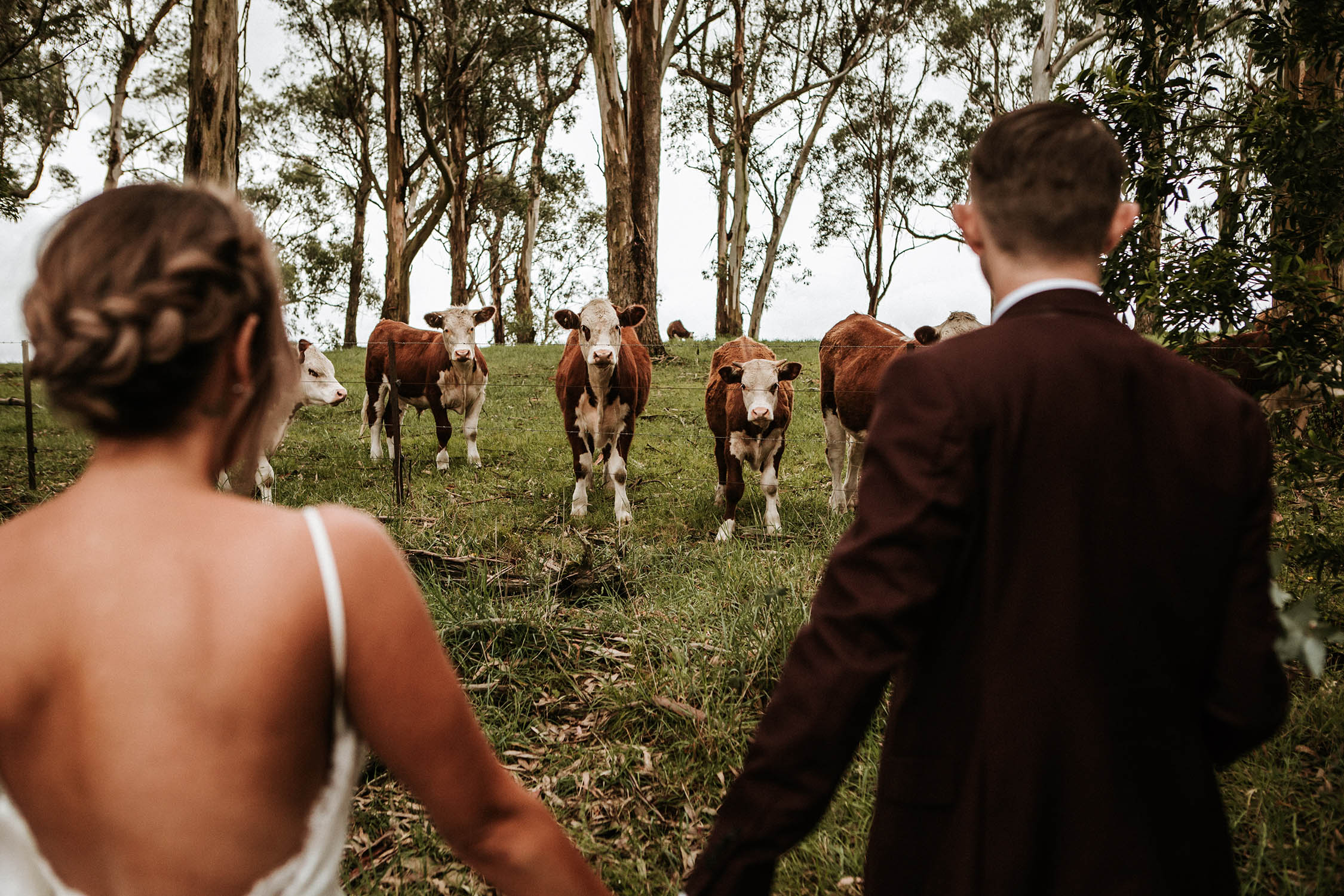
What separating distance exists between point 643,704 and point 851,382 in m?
5.80

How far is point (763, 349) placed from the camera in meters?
9.77

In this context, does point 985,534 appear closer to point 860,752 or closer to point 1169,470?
point 1169,470

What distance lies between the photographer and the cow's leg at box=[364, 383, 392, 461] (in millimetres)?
11867

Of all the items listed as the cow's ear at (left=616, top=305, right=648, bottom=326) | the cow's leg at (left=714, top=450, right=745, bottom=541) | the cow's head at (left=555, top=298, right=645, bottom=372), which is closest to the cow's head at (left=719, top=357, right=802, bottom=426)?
the cow's leg at (left=714, top=450, right=745, bottom=541)

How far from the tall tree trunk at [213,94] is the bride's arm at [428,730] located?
8830 millimetres

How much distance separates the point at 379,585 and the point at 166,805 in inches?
12.9

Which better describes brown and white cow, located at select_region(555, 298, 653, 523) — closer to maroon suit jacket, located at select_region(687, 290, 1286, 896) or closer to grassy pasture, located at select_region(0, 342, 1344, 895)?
grassy pasture, located at select_region(0, 342, 1344, 895)

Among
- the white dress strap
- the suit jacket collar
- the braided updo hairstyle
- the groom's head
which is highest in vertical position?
the groom's head

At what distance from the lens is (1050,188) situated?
1.54 metres

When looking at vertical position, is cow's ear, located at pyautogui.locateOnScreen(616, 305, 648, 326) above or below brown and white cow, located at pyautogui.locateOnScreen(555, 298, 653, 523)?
above

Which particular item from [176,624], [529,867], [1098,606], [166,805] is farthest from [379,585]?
[1098,606]

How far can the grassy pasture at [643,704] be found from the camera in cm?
325

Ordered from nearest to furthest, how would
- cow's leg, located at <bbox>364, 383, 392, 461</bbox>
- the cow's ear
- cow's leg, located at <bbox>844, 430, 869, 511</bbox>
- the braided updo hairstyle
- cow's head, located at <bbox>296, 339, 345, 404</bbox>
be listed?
the braided updo hairstyle
cow's leg, located at <bbox>844, 430, 869, 511</bbox>
the cow's ear
cow's head, located at <bbox>296, 339, 345, 404</bbox>
cow's leg, located at <bbox>364, 383, 392, 461</bbox>

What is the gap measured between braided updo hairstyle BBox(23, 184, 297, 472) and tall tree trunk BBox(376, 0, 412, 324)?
2053 centimetres
